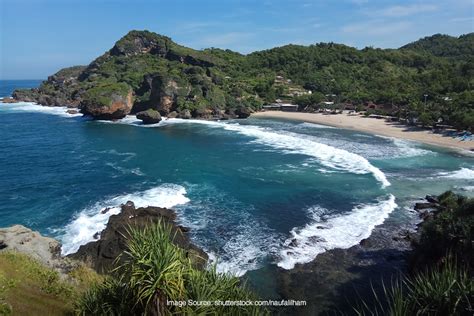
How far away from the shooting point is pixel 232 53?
166250 mm

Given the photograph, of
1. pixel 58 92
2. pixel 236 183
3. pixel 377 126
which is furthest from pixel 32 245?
pixel 58 92

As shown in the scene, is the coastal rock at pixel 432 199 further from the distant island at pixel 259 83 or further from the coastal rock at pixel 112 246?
the distant island at pixel 259 83

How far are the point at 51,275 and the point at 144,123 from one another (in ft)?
229

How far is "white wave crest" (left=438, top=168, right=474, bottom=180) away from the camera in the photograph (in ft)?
139

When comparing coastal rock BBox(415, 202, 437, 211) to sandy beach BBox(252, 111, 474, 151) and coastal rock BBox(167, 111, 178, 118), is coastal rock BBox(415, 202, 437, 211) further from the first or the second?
coastal rock BBox(167, 111, 178, 118)

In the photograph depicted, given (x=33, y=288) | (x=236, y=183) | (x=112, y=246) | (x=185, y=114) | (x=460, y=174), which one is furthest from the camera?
(x=185, y=114)

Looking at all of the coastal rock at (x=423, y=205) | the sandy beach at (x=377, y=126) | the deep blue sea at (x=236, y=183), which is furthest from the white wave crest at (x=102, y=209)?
the sandy beach at (x=377, y=126)

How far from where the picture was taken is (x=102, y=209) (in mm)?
33031

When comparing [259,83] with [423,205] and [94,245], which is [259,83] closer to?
[423,205]

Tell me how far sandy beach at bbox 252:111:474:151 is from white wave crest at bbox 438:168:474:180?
13.4 meters

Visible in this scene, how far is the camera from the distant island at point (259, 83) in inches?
3405

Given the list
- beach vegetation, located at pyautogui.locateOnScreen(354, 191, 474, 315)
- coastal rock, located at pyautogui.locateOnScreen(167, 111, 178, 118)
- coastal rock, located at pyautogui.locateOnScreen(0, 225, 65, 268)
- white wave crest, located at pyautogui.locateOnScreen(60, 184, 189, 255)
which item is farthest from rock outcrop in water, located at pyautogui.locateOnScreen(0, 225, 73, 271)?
coastal rock, located at pyautogui.locateOnScreen(167, 111, 178, 118)

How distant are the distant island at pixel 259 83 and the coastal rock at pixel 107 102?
22 centimetres

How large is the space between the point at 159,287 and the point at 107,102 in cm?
8182
